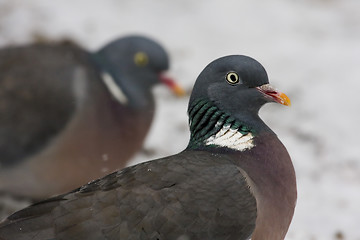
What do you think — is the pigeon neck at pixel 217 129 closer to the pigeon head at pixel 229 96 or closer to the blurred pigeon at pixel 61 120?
the pigeon head at pixel 229 96

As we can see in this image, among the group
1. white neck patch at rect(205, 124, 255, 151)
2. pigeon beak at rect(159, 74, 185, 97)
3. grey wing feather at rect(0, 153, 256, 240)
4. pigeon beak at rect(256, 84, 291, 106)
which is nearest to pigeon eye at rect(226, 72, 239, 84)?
pigeon beak at rect(256, 84, 291, 106)

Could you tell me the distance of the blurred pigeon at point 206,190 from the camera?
3555 mm

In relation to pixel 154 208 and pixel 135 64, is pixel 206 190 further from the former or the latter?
pixel 135 64

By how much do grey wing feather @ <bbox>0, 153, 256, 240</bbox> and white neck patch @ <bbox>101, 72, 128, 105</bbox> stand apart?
2326 millimetres

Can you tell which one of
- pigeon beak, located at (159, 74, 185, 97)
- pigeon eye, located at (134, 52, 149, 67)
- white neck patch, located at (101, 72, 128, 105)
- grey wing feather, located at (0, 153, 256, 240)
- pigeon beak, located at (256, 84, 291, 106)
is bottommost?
grey wing feather, located at (0, 153, 256, 240)

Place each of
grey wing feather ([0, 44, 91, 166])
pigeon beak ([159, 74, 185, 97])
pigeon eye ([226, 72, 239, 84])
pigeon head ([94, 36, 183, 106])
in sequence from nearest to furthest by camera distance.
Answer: pigeon eye ([226, 72, 239, 84]) → grey wing feather ([0, 44, 91, 166]) → pigeon head ([94, 36, 183, 106]) → pigeon beak ([159, 74, 185, 97])

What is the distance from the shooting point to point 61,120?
18.8ft

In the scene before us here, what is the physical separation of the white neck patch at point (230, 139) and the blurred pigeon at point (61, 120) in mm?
1876

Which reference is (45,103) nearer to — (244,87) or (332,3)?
(244,87)

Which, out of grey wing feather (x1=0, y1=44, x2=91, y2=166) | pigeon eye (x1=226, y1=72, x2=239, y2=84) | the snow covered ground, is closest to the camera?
pigeon eye (x1=226, y1=72, x2=239, y2=84)

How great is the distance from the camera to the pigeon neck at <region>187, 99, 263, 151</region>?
160 inches

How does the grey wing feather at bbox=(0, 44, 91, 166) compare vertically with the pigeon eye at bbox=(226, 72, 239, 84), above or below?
below

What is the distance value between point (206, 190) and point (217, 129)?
518 millimetres

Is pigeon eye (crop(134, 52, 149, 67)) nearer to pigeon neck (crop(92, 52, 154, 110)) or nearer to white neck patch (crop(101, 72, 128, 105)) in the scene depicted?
pigeon neck (crop(92, 52, 154, 110))
